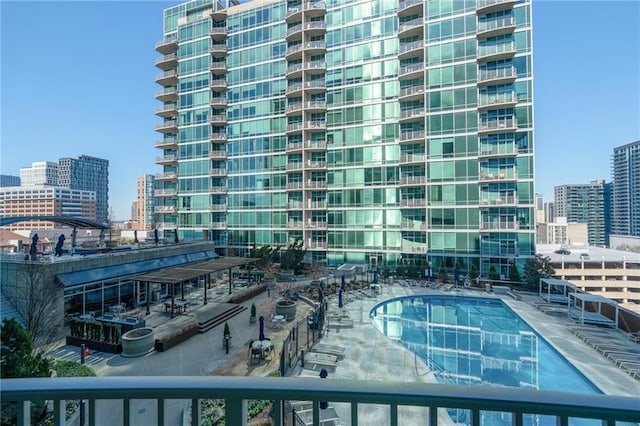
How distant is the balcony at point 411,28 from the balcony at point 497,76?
329 inches

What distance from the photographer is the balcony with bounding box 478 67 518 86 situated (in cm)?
2764

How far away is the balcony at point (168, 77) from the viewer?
145ft

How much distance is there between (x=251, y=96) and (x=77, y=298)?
104 ft

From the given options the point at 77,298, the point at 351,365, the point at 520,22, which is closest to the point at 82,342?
the point at 77,298

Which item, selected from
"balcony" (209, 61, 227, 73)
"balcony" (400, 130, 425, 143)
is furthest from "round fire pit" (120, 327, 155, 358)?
"balcony" (209, 61, 227, 73)

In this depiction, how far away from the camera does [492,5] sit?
28.2 m

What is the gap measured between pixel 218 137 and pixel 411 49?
26774 millimetres

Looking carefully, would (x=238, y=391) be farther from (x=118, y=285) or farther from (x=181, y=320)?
(x=118, y=285)

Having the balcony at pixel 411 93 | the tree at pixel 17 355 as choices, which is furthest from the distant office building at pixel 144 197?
the tree at pixel 17 355

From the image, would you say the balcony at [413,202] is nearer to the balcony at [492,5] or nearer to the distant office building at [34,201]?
the balcony at [492,5]

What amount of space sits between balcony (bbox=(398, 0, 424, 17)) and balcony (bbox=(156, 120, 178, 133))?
33939mm

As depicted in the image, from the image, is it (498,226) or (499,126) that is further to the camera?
(498,226)

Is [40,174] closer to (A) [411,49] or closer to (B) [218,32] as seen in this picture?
(B) [218,32]

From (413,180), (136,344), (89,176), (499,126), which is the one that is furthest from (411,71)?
(89,176)
